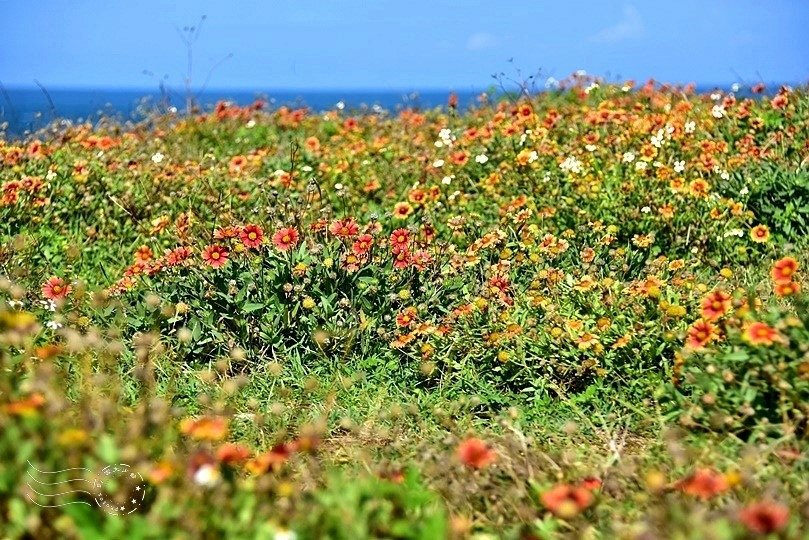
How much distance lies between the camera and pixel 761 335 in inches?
111

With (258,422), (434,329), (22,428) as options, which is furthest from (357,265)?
(22,428)

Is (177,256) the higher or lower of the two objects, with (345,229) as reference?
lower

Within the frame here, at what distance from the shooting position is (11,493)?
7.03ft

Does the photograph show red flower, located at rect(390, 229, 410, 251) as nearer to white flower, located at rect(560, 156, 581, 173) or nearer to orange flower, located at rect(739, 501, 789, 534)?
white flower, located at rect(560, 156, 581, 173)

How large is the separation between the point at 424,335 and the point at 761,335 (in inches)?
65.2

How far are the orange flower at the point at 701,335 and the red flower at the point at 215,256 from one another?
81.1 inches

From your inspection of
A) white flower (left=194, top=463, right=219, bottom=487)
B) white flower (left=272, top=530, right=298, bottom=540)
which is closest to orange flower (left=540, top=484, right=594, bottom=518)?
white flower (left=272, top=530, right=298, bottom=540)

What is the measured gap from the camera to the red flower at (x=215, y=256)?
4.17m

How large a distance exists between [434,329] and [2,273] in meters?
2.34

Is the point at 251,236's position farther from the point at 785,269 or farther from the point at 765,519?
the point at 765,519

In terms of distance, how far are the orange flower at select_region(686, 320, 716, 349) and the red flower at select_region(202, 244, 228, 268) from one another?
2061 mm

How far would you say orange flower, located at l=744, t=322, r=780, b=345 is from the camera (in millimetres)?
2816

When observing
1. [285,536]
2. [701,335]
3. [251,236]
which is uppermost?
[251,236]

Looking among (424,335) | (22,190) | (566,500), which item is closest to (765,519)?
(566,500)
